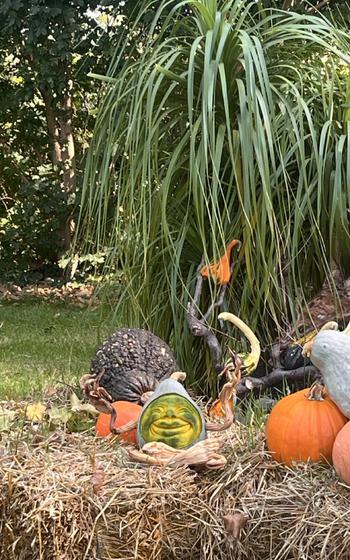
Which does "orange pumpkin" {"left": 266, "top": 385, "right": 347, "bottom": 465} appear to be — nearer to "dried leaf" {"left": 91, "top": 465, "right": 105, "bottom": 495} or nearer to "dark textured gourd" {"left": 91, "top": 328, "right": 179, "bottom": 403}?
"dried leaf" {"left": 91, "top": 465, "right": 105, "bottom": 495}

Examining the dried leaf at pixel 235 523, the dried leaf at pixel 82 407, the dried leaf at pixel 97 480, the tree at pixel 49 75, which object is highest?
the tree at pixel 49 75

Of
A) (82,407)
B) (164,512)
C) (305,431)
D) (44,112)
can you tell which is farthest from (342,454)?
(44,112)

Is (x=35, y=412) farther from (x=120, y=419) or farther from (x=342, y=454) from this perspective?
(x=342, y=454)

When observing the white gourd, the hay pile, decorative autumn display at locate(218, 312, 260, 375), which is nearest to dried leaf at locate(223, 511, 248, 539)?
the hay pile

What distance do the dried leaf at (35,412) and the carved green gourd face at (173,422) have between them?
0.38m

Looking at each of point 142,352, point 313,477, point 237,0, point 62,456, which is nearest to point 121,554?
point 62,456

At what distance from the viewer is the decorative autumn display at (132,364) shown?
1.91 m

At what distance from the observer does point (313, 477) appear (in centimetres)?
142

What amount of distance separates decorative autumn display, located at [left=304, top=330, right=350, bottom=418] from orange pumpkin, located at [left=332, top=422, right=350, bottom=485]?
0.28 feet

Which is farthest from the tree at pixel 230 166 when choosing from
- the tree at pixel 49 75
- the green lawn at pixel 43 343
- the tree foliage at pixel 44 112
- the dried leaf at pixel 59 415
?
the tree foliage at pixel 44 112

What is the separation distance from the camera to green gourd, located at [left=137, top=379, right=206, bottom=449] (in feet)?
5.05

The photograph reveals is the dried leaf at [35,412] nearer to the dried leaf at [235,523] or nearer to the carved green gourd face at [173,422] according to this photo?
the carved green gourd face at [173,422]

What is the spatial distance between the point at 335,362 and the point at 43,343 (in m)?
2.79

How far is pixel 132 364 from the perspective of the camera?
→ 1.95m
